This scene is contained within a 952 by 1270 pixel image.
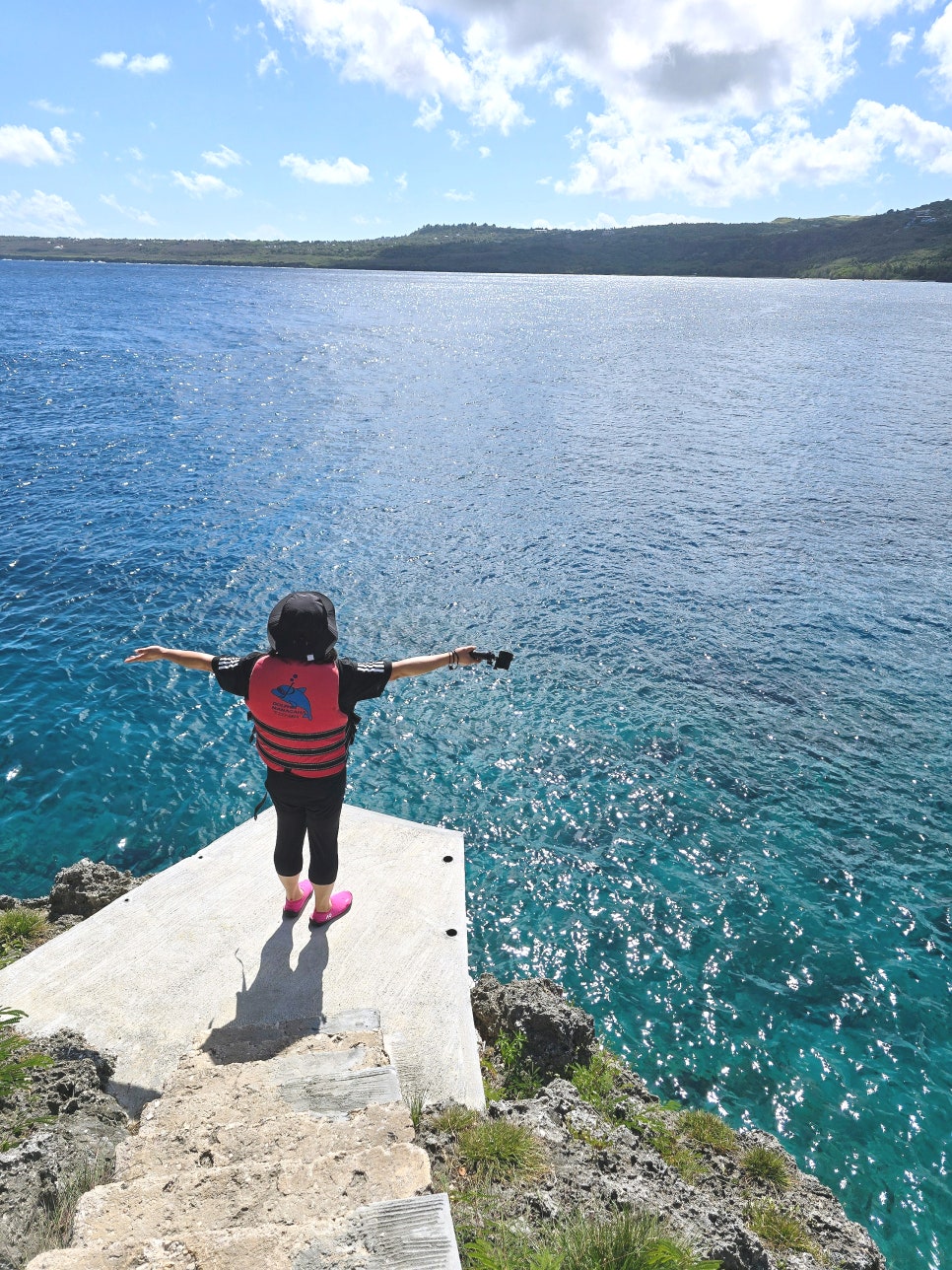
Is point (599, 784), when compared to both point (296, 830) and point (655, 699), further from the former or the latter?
point (296, 830)

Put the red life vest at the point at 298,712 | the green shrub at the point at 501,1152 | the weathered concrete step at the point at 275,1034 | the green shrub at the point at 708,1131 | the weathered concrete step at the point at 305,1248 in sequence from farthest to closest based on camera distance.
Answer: the green shrub at the point at 708,1131 < the red life vest at the point at 298,712 < the weathered concrete step at the point at 275,1034 < the green shrub at the point at 501,1152 < the weathered concrete step at the point at 305,1248

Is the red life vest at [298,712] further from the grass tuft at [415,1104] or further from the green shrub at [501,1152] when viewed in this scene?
the green shrub at [501,1152]

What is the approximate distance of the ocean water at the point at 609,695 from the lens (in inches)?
339

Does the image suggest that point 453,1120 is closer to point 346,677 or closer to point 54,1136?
point 54,1136

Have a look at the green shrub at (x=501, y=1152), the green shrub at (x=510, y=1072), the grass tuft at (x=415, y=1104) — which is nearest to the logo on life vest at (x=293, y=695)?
the grass tuft at (x=415, y=1104)

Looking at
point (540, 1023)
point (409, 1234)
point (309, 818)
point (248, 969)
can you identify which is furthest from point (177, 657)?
point (540, 1023)

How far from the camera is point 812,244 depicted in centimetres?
19075

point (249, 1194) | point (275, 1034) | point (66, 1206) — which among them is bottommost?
point (275, 1034)

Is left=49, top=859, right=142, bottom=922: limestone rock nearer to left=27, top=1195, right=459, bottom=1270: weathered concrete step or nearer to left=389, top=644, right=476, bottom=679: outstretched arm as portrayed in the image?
left=389, top=644, right=476, bottom=679: outstretched arm

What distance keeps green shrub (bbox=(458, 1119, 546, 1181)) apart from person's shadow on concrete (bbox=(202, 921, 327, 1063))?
135cm

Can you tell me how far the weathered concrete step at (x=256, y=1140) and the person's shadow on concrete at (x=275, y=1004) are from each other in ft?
3.23

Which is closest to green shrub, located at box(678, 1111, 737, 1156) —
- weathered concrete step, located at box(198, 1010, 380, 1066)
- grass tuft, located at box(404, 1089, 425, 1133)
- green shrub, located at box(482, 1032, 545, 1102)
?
→ green shrub, located at box(482, 1032, 545, 1102)

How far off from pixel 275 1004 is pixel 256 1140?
2.16 meters

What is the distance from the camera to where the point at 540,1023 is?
7.17 meters
